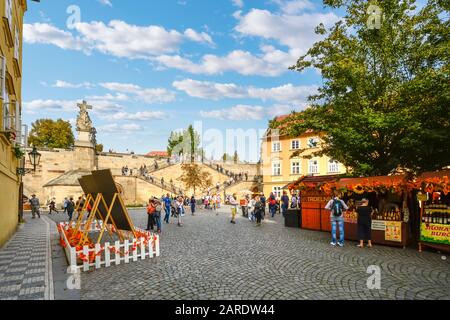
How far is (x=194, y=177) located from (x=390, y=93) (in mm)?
33446

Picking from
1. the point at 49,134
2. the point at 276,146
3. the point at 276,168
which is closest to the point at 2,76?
the point at 276,168

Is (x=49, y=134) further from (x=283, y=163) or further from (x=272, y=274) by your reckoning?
(x=272, y=274)

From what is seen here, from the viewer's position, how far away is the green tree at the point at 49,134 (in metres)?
57.9

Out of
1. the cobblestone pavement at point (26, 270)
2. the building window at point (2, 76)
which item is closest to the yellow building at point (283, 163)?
the cobblestone pavement at point (26, 270)

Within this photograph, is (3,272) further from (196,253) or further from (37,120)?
(37,120)

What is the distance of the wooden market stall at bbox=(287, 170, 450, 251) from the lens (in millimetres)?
10211

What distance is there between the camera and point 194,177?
45.2m

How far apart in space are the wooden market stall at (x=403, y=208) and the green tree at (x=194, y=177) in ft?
102

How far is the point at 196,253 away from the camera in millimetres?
10336

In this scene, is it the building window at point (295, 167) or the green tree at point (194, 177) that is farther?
the green tree at point (194, 177)

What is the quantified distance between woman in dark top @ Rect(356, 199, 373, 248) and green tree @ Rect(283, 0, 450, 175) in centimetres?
351

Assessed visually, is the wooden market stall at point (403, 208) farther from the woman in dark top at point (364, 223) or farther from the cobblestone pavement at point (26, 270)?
the cobblestone pavement at point (26, 270)

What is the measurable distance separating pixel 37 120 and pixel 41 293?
6356cm
